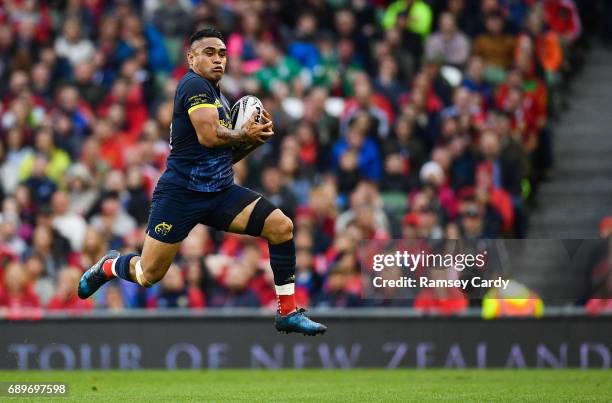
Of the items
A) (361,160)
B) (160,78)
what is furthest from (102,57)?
(361,160)

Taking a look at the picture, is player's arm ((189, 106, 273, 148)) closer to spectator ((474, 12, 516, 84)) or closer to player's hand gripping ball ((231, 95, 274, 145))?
player's hand gripping ball ((231, 95, 274, 145))

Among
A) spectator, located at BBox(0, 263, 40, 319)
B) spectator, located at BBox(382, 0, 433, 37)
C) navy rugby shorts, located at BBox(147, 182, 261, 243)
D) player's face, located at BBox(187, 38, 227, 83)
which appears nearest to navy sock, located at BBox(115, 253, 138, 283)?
navy rugby shorts, located at BBox(147, 182, 261, 243)

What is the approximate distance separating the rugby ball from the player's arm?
8 cm

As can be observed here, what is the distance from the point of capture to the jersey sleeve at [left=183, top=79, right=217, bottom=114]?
11.1 m

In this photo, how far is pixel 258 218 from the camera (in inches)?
451

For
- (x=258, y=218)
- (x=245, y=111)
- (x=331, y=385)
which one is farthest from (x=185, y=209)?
(x=331, y=385)

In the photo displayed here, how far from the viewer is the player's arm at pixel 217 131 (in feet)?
36.1

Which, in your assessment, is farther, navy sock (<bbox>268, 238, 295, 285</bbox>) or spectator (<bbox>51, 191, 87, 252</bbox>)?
spectator (<bbox>51, 191, 87, 252</bbox>)

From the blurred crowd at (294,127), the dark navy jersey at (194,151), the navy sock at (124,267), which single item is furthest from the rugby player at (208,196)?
the blurred crowd at (294,127)

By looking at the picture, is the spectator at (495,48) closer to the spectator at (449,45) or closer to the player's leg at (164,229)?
the spectator at (449,45)

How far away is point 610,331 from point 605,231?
1.44 metres

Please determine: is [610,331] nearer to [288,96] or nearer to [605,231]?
[605,231]

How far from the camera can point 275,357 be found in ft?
51.8

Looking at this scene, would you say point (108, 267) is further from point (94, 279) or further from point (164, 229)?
point (164, 229)
